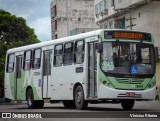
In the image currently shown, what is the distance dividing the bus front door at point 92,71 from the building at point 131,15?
25398 mm

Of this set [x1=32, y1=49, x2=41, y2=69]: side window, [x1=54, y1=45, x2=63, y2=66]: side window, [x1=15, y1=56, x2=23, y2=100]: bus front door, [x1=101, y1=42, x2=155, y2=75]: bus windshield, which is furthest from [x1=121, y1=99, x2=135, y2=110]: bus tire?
[x1=15, y1=56, x2=23, y2=100]: bus front door

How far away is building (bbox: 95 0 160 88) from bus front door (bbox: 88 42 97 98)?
2540 cm

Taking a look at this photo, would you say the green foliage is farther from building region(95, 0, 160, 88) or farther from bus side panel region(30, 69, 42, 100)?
bus side panel region(30, 69, 42, 100)

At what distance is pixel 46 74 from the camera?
25.8 meters

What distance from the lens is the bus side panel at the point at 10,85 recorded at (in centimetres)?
2942

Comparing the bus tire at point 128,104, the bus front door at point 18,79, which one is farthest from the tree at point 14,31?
the bus tire at point 128,104

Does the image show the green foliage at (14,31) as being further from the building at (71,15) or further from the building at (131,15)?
the building at (71,15)

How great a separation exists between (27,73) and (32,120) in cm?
1022

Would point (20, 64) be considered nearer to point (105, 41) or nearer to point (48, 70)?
point (48, 70)

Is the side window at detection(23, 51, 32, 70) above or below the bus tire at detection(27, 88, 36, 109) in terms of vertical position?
above

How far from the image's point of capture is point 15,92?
29.1 metres

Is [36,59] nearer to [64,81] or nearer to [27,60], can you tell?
[27,60]

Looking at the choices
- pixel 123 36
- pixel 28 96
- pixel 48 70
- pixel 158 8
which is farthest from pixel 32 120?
pixel 158 8

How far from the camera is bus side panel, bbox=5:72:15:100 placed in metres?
29.4
